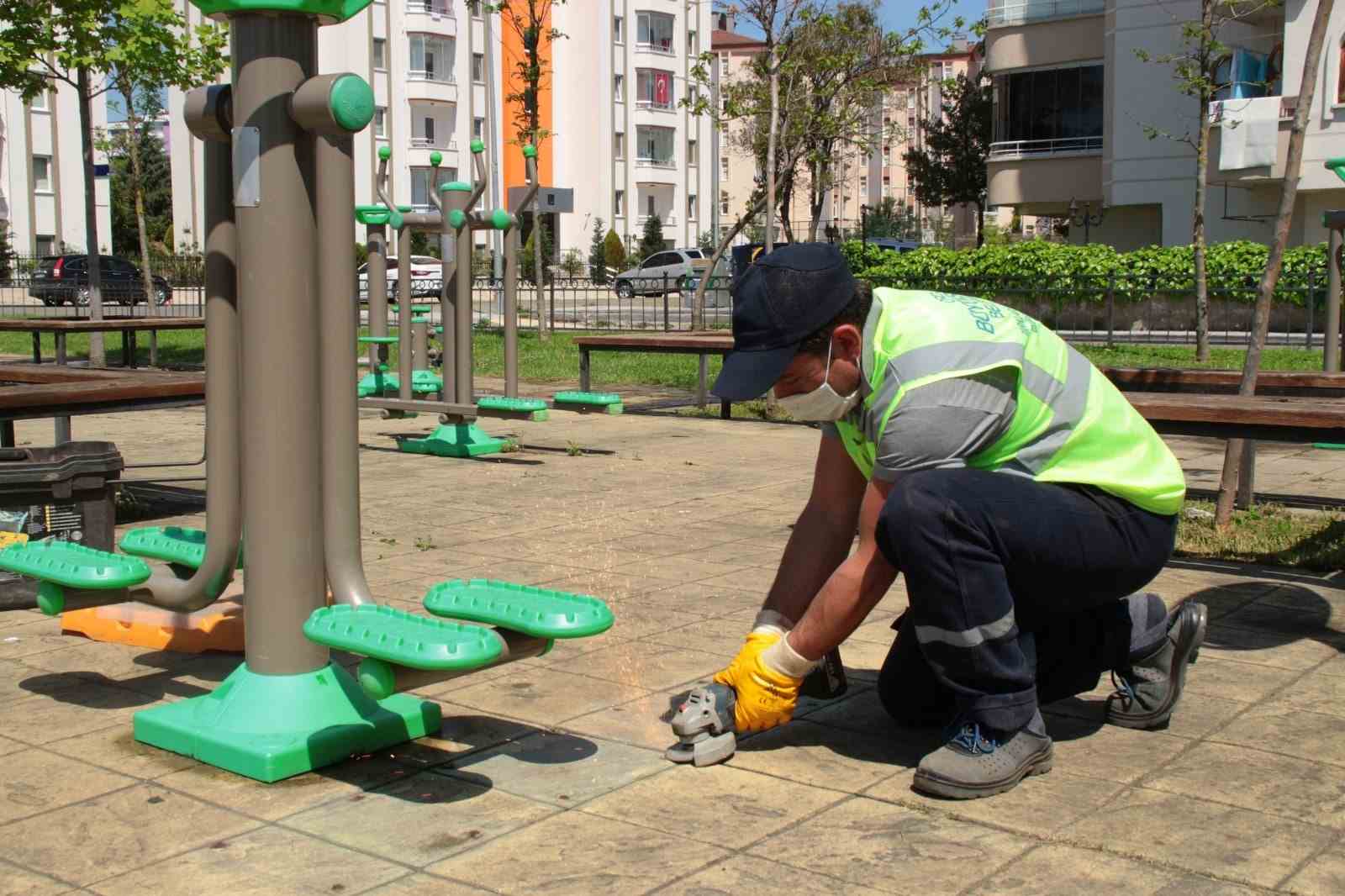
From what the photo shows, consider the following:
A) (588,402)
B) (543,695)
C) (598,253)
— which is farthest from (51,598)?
(598,253)

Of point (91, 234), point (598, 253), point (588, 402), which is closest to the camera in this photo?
point (588, 402)

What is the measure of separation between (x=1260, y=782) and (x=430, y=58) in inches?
2468

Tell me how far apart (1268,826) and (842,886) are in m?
1.01

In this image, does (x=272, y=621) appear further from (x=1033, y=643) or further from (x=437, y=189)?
(x=437, y=189)

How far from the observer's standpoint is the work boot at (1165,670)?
384 centimetres

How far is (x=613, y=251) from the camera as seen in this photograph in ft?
199

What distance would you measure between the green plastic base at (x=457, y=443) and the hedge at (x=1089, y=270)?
9.82 meters

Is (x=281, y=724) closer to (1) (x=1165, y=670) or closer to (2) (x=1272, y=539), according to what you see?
(1) (x=1165, y=670)

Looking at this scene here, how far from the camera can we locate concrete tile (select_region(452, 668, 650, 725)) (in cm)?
410

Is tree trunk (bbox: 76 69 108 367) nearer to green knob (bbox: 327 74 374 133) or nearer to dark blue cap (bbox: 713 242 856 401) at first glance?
green knob (bbox: 327 74 374 133)

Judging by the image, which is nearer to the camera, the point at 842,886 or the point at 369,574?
the point at 842,886

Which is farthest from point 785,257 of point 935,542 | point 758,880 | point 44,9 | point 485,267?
point 485,267

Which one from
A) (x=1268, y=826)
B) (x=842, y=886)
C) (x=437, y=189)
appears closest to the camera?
(x=842, y=886)

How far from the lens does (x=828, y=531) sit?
3.75 metres
